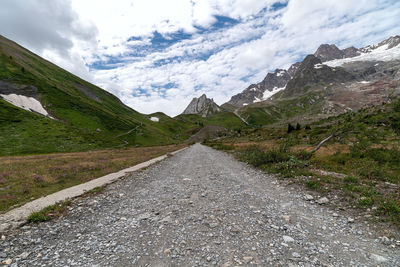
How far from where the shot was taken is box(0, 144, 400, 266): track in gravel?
5.25m

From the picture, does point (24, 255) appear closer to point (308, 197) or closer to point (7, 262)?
point (7, 262)

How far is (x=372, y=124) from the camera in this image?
47.1ft

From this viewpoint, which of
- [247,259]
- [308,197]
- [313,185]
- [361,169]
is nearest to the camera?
[247,259]

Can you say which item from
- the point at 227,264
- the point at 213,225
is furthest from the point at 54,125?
the point at 227,264

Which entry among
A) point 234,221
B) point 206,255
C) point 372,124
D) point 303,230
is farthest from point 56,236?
point 372,124

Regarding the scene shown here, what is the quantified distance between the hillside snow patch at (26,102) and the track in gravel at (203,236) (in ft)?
386

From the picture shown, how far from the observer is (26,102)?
304 ft

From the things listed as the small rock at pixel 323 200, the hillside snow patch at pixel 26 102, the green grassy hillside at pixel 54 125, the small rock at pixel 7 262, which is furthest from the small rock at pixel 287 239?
the hillside snow patch at pixel 26 102

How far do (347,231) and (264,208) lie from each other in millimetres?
3266

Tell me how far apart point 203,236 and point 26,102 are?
131 metres

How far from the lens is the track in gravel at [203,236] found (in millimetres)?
5246

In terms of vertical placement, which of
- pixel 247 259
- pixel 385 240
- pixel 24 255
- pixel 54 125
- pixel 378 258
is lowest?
pixel 385 240

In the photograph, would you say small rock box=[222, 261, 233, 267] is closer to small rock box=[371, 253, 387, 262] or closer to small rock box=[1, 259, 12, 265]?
small rock box=[371, 253, 387, 262]

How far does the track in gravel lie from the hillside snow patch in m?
118
